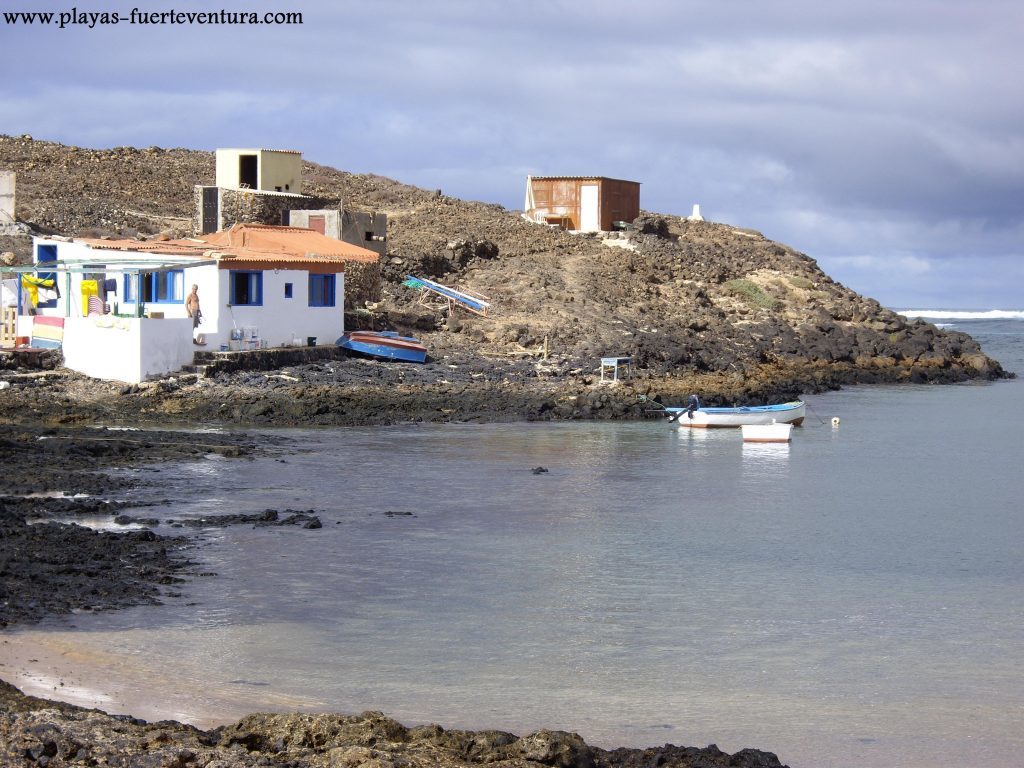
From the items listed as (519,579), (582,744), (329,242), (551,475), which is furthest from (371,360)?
(582,744)

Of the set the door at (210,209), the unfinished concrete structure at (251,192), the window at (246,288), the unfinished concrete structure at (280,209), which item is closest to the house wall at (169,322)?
the window at (246,288)

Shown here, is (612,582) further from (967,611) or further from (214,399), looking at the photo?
(214,399)

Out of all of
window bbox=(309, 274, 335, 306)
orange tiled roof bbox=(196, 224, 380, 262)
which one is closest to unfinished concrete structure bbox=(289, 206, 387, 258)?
orange tiled roof bbox=(196, 224, 380, 262)

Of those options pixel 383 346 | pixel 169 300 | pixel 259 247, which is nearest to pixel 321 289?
pixel 383 346

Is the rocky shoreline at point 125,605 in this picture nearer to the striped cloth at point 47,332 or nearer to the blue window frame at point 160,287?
the striped cloth at point 47,332

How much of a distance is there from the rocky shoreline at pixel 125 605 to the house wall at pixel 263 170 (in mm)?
24134

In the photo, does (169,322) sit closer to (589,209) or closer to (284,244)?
(284,244)

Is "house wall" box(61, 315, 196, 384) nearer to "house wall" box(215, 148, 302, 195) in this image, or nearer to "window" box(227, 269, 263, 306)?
"window" box(227, 269, 263, 306)

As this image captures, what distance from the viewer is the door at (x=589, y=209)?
191 ft

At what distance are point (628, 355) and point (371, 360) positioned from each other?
8919mm

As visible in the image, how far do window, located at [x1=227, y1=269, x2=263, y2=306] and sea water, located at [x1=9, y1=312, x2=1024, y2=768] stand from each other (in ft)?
24.1

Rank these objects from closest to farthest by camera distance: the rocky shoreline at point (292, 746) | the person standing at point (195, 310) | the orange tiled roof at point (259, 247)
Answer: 1. the rocky shoreline at point (292, 746)
2. the person standing at point (195, 310)
3. the orange tiled roof at point (259, 247)

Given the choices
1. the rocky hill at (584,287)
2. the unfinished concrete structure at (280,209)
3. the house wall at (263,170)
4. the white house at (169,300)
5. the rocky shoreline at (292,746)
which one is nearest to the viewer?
the rocky shoreline at (292,746)

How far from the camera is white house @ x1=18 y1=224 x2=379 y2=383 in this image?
31625 mm
